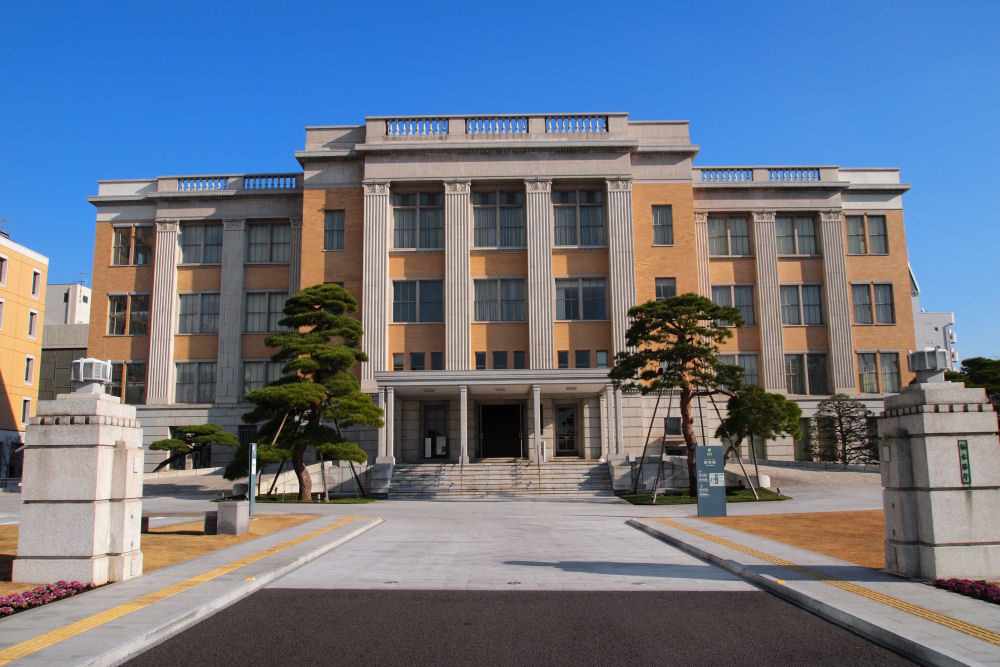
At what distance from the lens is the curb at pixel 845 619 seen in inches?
261

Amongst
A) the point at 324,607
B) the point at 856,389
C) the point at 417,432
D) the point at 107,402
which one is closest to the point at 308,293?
the point at 417,432

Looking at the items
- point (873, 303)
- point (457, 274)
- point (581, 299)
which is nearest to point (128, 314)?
point (457, 274)

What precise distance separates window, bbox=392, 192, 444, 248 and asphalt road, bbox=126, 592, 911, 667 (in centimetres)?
3106

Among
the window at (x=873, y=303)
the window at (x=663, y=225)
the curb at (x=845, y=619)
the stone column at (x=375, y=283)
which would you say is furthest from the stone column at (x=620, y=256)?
the curb at (x=845, y=619)

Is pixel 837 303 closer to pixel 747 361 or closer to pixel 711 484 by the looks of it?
pixel 747 361

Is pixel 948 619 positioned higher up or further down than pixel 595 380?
further down

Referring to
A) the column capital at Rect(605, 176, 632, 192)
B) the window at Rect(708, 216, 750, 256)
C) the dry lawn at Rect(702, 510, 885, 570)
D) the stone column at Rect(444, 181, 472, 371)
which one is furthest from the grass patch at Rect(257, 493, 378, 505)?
the window at Rect(708, 216, 750, 256)

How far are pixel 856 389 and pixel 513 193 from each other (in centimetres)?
2071

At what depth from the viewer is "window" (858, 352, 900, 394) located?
41.8 metres

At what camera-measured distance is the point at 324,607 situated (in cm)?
906

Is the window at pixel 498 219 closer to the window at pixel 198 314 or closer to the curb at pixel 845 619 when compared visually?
the window at pixel 198 314

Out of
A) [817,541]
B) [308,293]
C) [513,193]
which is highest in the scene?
[513,193]

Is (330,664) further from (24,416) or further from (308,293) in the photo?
(24,416)

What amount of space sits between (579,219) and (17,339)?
34.9 m
